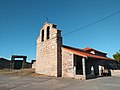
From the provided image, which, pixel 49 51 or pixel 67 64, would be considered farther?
pixel 49 51

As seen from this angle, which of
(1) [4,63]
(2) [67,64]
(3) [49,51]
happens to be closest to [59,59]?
(2) [67,64]

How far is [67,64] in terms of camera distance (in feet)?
69.5

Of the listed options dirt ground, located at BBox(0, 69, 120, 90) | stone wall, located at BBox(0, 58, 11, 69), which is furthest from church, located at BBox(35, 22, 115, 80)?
stone wall, located at BBox(0, 58, 11, 69)

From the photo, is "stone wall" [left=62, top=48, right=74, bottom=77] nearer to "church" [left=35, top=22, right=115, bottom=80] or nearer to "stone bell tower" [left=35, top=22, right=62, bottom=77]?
"church" [left=35, top=22, right=115, bottom=80]

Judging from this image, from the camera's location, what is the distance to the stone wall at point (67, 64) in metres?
20.5

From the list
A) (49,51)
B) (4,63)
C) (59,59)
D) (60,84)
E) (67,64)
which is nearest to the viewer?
(60,84)

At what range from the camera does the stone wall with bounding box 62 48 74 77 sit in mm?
20494

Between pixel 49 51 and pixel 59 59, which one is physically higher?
pixel 49 51

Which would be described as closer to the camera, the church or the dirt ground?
the dirt ground

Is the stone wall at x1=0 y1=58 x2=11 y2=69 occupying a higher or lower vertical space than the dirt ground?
higher

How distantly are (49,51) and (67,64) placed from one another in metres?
4.33

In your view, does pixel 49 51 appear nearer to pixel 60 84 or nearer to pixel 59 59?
pixel 59 59

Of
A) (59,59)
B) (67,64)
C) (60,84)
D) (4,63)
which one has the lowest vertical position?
(60,84)

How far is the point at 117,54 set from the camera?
46438 millimetres
